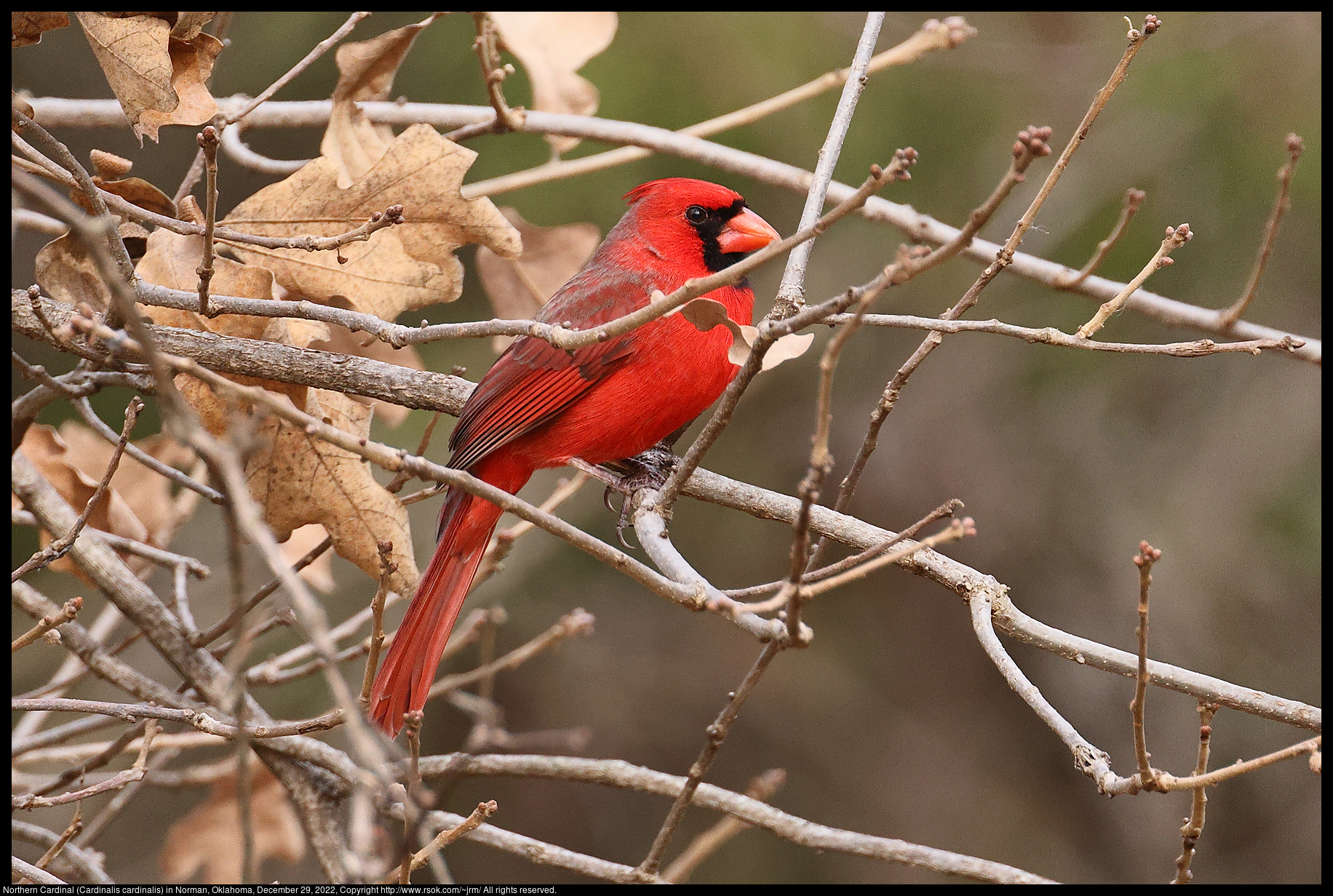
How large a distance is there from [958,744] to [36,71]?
537 centimetres

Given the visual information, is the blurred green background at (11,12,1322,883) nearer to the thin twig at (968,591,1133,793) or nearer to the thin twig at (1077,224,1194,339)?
the thin twig at (1077,224,1194,339)

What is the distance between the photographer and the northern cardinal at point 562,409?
2.69m

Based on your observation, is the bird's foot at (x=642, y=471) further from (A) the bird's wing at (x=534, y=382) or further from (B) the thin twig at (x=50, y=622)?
A: (B) the thin twig at (x=50, y=622)

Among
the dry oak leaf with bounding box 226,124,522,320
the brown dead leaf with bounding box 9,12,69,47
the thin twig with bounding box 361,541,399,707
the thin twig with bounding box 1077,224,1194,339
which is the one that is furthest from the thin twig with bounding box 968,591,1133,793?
the brown dead leaf with bounding box 9,12,69,47

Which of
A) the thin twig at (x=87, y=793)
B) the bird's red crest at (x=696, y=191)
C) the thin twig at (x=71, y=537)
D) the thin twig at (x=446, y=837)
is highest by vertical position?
the bird's red crest at (x=696, y=191)

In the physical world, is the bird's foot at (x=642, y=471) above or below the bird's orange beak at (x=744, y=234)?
below

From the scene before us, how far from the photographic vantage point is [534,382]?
3.03 m

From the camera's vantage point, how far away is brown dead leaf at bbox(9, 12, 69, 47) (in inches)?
83.6

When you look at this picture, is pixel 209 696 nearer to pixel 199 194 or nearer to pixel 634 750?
pixel 199 194

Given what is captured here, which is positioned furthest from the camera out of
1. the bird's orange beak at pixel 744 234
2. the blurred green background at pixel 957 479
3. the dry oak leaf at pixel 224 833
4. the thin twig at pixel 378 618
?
the blurred green background at pixel 957 479

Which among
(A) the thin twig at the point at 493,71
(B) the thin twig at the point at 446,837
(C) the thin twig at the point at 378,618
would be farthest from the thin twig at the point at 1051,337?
(A) the thin twig at the point at 493,71

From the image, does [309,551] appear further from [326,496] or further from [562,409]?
[562,409]

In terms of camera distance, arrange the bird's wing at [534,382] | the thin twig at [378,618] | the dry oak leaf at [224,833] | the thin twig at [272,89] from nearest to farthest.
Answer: the thin twig at [378,618]
the thin twig at [272,89]
the dry oak leaf at [224,833]
the bird's wing at [534,382]

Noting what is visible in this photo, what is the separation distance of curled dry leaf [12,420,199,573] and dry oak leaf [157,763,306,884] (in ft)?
1.98
